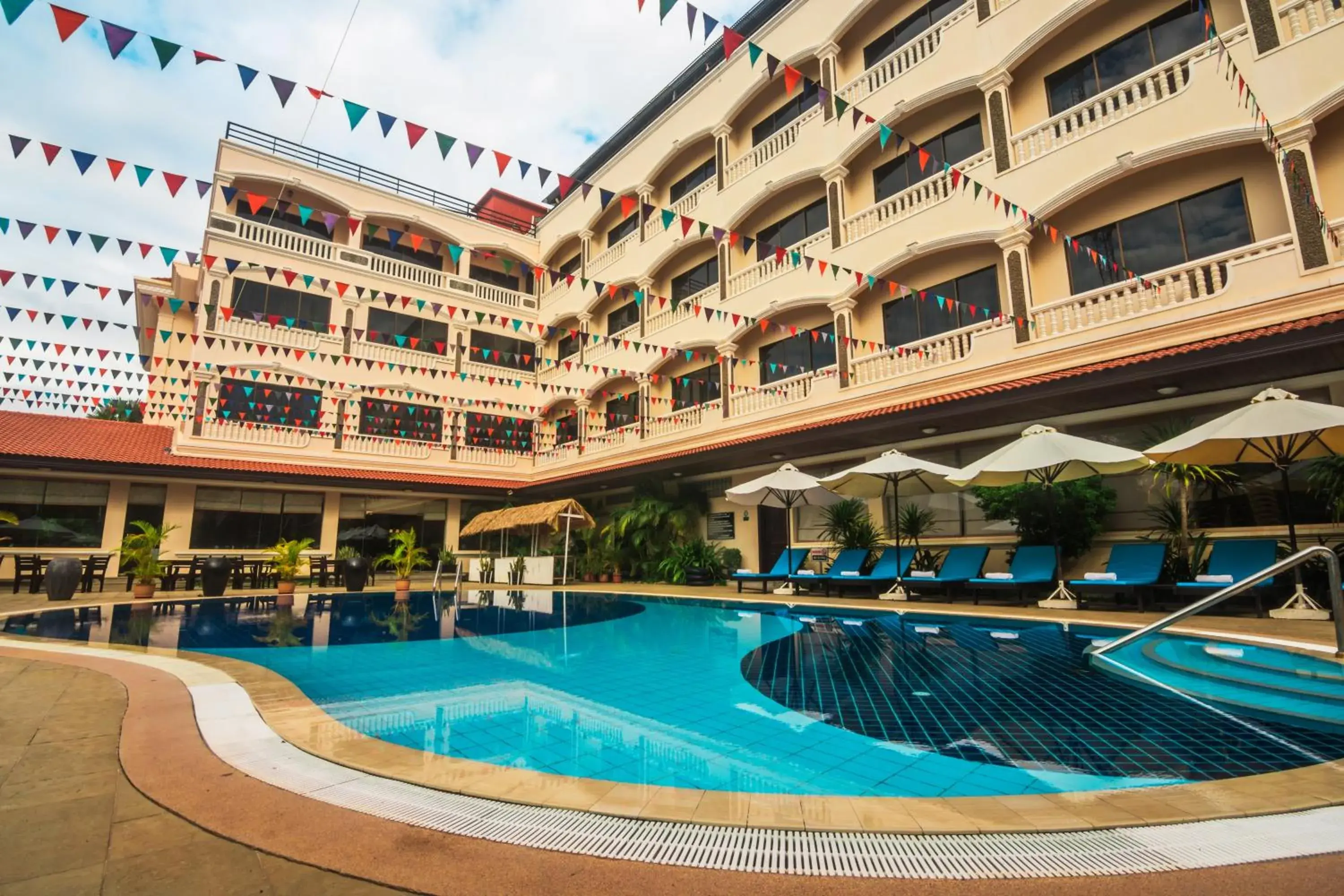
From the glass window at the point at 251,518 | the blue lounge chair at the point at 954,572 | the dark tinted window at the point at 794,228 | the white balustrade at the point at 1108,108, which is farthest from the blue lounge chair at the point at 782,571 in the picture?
the glass window at the point at 251,518

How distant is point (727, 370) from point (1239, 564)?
41.0 ft

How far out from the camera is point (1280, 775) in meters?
3.53

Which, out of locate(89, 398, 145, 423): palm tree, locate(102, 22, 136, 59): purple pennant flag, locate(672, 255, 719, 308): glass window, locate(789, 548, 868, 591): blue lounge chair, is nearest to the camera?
locate(102, 22, 136, 59): purple pennant flag

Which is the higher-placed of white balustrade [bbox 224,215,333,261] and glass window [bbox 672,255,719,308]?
white balustrade [bbox 224,215,333,261]

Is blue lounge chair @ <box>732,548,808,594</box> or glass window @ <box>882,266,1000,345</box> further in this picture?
blue lounge chair @ <box>732,548,808,594</box>

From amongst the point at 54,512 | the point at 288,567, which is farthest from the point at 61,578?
the point at 54,512

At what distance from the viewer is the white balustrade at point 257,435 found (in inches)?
814

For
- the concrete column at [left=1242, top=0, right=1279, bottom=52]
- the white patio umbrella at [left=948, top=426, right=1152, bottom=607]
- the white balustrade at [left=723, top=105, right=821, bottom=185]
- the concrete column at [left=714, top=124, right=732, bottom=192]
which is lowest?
the white patio umbrella at [left=948, top=426, right=1152, bottom=607]

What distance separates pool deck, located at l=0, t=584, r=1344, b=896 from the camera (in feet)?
8.46

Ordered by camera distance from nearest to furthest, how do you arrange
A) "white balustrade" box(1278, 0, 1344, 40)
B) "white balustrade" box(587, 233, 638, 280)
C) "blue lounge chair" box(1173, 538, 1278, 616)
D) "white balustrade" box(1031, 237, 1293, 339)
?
"blue lounge chair" box(1173, 538, 1278, 616) → "white balustrade" box(1278, 0, 1344, 40) → "white balustrade" box(1031, 237, 1293, 339) → "white balustrade" box(587, 233, 638, 280)

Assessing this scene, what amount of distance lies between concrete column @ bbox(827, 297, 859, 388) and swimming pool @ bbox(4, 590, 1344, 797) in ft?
23.3

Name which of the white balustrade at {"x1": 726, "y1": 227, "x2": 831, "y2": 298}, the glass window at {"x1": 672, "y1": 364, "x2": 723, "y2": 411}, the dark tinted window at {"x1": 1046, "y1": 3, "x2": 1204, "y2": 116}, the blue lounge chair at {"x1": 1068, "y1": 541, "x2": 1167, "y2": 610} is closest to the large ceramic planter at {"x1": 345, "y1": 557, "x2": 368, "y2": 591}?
the glass window at {"x1": 672, "y1": 364, "x2": 723, "y2": 411}

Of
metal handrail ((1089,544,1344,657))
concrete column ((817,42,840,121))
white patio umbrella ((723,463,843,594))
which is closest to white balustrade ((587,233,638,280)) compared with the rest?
concrete column ((817,42,840,121))

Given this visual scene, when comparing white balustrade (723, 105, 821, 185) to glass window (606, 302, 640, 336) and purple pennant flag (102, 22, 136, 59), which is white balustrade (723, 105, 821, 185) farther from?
purple pennant flag (102, 22, 136, 59)
